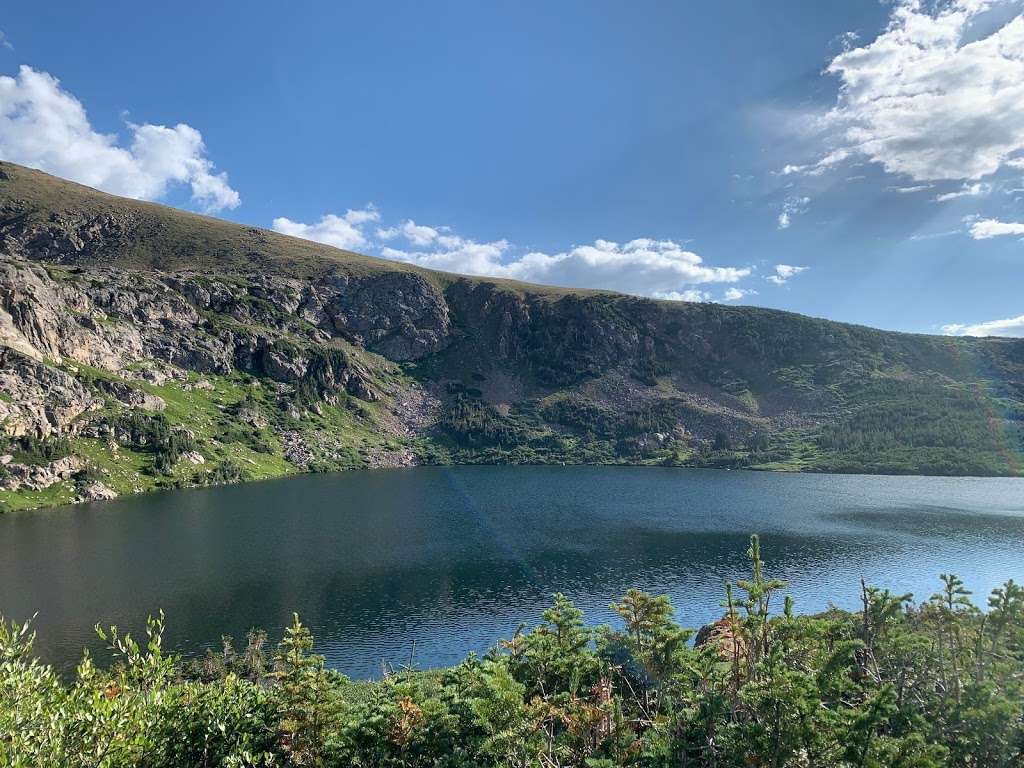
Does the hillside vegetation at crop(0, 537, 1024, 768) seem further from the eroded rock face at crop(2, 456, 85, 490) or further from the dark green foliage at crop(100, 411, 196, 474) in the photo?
the dark green foliage at crop(100, 411, 196, 474)

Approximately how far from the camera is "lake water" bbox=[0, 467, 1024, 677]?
72.2m

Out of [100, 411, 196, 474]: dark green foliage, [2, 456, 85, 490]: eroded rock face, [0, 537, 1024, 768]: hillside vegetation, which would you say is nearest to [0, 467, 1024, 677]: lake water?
[2, 456, 85, 490]: eroded rock face

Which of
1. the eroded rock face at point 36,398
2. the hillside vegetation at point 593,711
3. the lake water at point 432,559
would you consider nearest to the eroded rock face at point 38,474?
the eroded rock face at point 36,398

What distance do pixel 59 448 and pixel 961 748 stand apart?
202 m

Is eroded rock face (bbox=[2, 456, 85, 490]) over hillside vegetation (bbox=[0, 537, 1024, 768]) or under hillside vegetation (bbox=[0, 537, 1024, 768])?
under

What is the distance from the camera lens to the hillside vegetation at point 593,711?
1623 cm

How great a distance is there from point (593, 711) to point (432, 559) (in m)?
81.7

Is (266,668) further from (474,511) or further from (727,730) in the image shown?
(474,511)

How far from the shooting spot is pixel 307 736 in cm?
2345

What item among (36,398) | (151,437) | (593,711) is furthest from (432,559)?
(36,398)

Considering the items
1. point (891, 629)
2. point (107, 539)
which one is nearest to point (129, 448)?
point (107, 539)

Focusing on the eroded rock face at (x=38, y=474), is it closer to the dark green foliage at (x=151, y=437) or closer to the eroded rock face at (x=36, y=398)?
the eroded rock face at (x=36, y=398)

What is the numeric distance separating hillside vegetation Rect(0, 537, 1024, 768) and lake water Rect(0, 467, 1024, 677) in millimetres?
39230

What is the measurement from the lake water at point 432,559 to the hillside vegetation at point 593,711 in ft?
129
